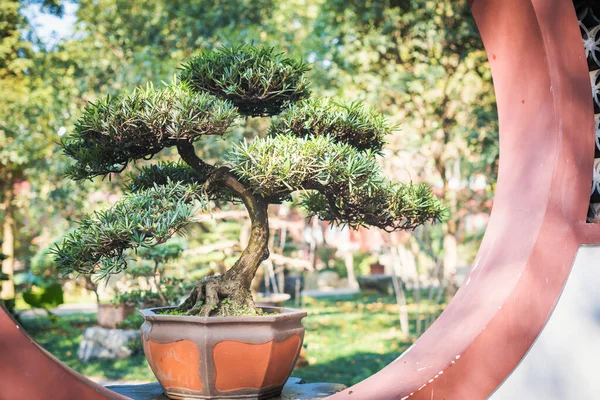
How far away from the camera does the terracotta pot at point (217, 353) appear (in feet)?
6.35

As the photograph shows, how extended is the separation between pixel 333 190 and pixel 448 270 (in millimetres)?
5727

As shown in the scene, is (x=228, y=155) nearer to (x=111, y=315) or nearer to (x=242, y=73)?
(x=242, y=73)

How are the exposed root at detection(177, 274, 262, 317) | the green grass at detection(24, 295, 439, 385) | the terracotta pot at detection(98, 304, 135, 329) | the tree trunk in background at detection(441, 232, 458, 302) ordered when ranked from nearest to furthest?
1. the exposed root at detection(177, 274, 262, 317)
2. the green grass at detection(24, 295, 439, 385)
3. the terracotta pot at detection(98, 304, 135, 329)
4. the tree trunk in background at detection(441, 232, 458, 302)

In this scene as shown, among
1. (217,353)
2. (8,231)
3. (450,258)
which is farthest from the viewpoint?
(8,231)

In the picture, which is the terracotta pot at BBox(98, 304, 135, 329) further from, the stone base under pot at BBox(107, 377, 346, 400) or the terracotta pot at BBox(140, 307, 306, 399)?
the terracotta pot at BBox(140, 307, 306, 399)

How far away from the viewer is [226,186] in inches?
90.8

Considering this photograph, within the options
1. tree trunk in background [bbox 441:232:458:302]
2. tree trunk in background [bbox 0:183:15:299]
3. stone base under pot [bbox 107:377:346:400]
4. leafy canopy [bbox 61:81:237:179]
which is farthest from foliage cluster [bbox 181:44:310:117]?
tree trunk in background [bbox 0:183:15:299]

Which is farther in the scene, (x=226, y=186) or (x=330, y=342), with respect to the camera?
(x=330, y=342)

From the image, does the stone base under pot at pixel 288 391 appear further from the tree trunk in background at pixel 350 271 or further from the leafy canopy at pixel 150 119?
the tree trunk in background at pixel 350 271

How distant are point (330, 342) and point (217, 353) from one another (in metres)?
5.36

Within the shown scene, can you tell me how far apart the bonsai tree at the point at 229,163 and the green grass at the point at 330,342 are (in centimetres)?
319

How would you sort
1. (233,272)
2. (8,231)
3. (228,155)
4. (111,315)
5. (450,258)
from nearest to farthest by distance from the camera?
(228,155) → (233,272) → (111,315) → (450,258) → (8,231)

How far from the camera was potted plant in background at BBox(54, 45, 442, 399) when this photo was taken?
195 cm

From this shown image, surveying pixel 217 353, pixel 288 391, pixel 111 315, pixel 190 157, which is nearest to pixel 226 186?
pixel 190 157
